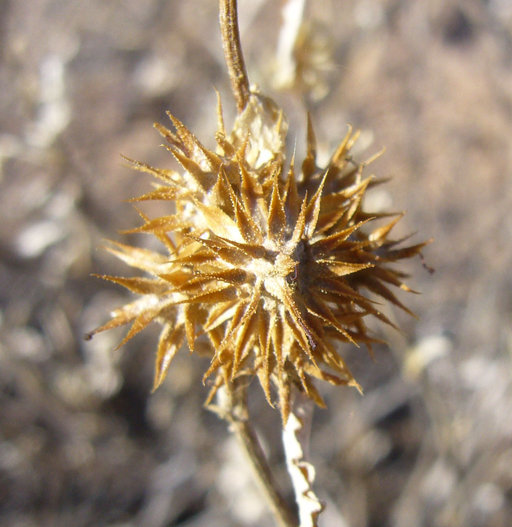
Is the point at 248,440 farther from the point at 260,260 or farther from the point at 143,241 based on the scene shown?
the point at 143,241

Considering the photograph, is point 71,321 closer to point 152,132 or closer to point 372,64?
point 152,132

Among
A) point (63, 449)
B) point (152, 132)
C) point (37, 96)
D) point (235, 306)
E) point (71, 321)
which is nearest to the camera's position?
point (235, 306)

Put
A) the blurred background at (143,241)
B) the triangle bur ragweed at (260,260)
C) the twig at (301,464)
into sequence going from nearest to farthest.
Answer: the triangle bur ragweed at (260,260) < the twig at (301,464) < the blurred background at (143,241)

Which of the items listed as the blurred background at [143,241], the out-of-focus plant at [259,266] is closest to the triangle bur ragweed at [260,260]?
the out-of-focus plant at [259,266]

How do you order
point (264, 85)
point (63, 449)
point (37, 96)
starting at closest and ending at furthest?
point (264, 85)
point (37, 96)
point (63, 449)

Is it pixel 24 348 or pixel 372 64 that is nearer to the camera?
pixel 24 348

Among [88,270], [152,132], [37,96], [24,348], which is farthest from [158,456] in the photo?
[152,132]

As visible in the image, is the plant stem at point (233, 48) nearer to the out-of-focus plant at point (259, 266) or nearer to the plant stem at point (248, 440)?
the out-of-focus plant at point (259, 266)

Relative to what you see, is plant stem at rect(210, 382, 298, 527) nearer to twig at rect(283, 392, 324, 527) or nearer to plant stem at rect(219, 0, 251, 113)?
twig at rect(283, 392, 324, 527)
